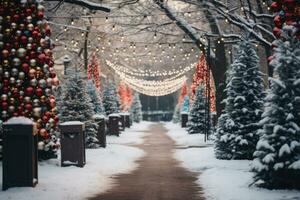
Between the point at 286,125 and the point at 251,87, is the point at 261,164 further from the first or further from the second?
the point at 251,87

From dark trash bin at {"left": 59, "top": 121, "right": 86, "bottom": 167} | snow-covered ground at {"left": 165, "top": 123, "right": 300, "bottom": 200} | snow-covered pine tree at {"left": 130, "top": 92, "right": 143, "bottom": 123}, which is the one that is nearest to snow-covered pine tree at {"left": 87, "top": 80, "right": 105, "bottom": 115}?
snow-covered ground at {"left": 165, "top": 123, "right": 300, "bottom": 200}

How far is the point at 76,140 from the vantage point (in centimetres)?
1839

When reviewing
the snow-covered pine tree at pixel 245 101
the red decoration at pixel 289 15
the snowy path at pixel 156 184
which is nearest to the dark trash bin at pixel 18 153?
the snowy path at pixel 156 184

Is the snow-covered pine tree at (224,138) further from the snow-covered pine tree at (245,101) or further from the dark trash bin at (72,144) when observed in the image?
the dark trash bin at (72,144)

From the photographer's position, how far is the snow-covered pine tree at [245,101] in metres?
19.7

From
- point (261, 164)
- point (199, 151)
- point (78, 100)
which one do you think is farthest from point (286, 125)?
point (78, 100)

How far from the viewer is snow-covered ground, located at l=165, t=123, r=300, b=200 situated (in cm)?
1245

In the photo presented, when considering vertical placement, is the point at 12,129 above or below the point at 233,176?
above

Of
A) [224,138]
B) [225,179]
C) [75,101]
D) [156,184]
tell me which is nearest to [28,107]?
[156,184]

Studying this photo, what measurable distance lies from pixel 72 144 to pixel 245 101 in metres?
6.20

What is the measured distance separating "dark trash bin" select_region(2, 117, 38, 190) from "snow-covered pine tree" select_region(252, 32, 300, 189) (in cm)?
531

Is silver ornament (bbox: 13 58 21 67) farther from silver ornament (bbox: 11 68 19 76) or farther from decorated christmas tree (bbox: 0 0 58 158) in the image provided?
silver ornament (bbox: 11 68 19 76)

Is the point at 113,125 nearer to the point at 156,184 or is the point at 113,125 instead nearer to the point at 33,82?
the point at 33,82

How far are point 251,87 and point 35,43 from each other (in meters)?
7.91
